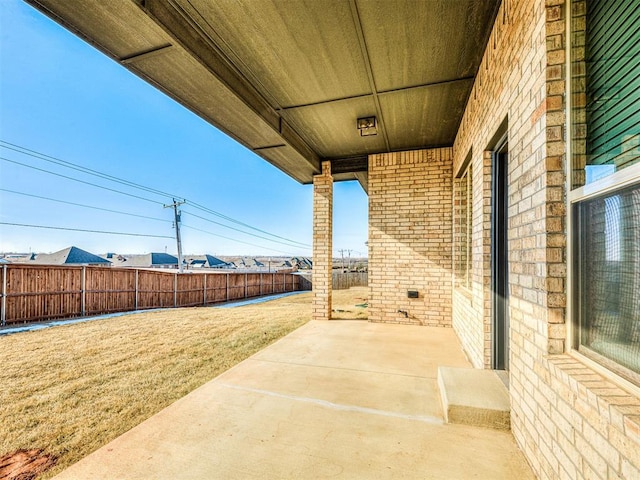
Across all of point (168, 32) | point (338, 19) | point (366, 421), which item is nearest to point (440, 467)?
point (366, 421)

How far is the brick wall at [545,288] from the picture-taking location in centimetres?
99

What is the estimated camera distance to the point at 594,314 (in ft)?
3.99

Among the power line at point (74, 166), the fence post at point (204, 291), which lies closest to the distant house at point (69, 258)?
the power line at point (74, 166)

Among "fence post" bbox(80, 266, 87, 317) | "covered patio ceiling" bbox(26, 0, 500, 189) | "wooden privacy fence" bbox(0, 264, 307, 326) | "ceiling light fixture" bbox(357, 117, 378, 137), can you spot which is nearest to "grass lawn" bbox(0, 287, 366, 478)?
"wooden privacy fence" bbox(0, 264, 307, 326)

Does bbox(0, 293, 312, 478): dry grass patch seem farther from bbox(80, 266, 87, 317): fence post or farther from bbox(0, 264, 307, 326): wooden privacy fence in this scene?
bbox(80, 266, 87, 317): fence post

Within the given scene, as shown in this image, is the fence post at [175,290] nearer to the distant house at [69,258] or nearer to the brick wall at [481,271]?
the brick wall at [481,271]

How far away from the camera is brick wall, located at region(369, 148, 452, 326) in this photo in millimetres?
4984

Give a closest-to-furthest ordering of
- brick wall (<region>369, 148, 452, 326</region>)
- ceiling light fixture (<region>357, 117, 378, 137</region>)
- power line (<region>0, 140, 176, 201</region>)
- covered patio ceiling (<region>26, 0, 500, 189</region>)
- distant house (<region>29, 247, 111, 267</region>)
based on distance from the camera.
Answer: covered patio ceiling (<region>26, 0, 500, 189</region>) < ceiling light fixture (<region>357, 117, 378, 137</region>) < brick wall (<region>369, 148, 452, 326</region>) < power line (<region>0, 140, 176, 201</region>) < distant house (<region>29, 247, 111, 267</region>)

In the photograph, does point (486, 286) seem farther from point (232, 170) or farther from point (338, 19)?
point (232, 170)

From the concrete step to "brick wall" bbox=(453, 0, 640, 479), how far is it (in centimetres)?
12

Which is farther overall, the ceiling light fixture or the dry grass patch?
the ceiling light fixture

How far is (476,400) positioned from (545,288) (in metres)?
1.15

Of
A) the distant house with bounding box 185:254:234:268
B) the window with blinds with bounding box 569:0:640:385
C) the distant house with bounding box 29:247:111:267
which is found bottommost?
the distant house with bounding box 185:254:234:268

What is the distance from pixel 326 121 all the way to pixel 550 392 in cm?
387
